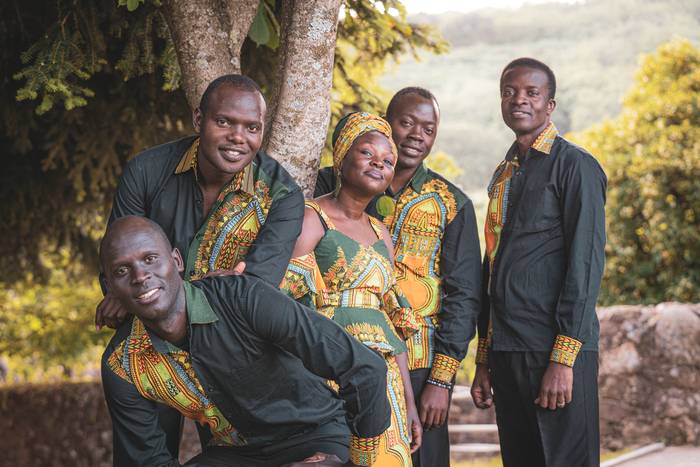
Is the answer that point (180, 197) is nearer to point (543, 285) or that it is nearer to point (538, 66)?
point (543, 285)

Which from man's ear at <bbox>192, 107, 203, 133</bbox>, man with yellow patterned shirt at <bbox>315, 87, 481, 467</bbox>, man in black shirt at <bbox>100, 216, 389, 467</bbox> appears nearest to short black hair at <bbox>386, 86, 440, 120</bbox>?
man with yellow patterned shirt at <bbox>315, 87, 481, 467</bbox>

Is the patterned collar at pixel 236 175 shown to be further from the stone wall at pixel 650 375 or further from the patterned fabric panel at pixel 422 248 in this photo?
the stone wall at pixel 650 375

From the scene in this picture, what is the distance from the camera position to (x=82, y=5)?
5.26 metres

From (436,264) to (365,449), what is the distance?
4.51ft

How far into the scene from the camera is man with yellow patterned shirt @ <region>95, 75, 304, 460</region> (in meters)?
3.73

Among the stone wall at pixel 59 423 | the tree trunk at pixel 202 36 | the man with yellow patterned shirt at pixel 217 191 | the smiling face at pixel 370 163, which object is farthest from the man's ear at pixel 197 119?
the stone wall at pixel 59 423

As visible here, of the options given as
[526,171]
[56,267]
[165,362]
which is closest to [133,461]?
[165,362]

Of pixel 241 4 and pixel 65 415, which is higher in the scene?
pixel 241 4

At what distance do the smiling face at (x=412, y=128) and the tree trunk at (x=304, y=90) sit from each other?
1.32ft

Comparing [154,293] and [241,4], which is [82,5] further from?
[154,293]

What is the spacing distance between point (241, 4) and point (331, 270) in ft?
5.21

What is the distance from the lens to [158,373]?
11.0 feet

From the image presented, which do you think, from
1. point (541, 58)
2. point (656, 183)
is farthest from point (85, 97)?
point (541, 58)

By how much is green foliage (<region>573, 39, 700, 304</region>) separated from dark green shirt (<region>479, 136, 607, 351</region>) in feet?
23.0
